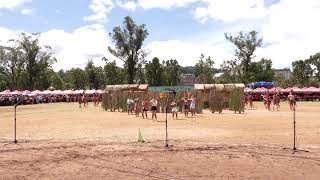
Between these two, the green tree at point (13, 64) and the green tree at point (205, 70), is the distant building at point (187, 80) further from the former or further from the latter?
the green tree at point (13, 64)

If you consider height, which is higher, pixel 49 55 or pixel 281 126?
pixel 49 55

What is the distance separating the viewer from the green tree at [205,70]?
115312 mm

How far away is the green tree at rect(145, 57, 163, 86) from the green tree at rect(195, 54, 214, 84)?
32.2ft

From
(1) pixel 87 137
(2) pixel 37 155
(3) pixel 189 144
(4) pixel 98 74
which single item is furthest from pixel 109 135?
(4) pixel 98 74

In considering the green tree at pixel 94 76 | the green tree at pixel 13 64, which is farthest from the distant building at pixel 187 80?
the green tree at pixel 13 64

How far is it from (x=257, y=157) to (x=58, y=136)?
35.0ft

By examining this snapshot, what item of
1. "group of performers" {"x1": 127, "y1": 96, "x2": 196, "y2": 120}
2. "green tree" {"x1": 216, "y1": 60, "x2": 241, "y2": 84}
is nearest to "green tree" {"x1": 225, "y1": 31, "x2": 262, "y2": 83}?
"green tree" {"x1": 216, "y1": 60, "x2": 241, "y2": 84}

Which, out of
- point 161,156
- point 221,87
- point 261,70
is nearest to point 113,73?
point 261,70

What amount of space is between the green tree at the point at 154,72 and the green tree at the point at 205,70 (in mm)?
9800

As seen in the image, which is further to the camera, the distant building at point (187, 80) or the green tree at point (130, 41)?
the distant building at point (187, 80)

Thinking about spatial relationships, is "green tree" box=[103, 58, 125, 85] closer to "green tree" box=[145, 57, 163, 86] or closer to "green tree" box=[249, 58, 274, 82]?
"green tree" box=[145, 57, 163, 86]

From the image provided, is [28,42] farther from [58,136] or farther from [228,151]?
[228,151]

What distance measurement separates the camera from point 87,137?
23031 millimetres

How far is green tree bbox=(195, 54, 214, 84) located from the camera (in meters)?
115
